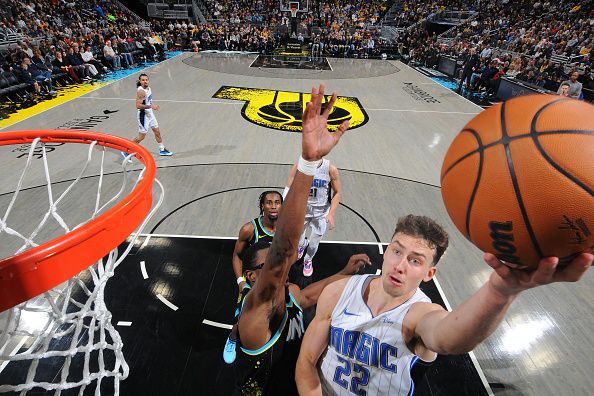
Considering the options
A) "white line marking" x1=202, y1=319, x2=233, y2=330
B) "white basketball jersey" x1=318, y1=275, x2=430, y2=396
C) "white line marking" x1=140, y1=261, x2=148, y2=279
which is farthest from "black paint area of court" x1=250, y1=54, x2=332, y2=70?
"white basketball jersey" x1=318, y1=275, x2=430, y2=396

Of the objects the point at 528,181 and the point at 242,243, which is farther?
the point at 242,243

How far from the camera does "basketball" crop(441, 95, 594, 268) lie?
112 cm

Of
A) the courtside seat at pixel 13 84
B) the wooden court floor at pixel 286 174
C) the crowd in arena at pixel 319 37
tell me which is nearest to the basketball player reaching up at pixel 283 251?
the wooden court floor at pixel 286 174

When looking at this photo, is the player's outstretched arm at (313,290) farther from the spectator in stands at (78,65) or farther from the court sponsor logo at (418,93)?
the spectator in stands at (78,65)

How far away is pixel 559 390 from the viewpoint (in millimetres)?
2807

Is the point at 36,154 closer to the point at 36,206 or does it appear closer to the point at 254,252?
the point at 36,206

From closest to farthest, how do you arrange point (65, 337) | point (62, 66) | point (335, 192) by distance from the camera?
point (65, 337) < point (335, 192) < point (62, 66)

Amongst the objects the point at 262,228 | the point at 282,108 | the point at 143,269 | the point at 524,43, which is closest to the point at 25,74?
the point at 282,108

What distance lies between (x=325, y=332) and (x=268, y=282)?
0.54 meters

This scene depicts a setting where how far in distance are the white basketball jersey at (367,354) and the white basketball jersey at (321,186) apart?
6.39ft

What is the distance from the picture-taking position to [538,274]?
1043 millimetres

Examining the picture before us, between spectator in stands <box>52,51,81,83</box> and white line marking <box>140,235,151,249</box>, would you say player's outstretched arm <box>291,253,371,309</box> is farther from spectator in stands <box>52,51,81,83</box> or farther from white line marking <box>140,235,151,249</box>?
spectator in stands <box>52,51,81,83</box>

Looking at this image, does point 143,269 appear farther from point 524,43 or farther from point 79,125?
point 524,43

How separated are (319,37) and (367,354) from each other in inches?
927
